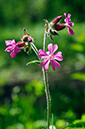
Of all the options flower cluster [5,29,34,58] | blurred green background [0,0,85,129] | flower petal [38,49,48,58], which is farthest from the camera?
blurred green background [0,0,85,129]

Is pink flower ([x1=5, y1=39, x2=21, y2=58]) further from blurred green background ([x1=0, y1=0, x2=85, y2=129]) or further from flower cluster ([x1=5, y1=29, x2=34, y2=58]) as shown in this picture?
blurred green background ([x1=0, y1=0, x2=85, y2=129])

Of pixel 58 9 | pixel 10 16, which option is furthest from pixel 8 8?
pixel 58 9

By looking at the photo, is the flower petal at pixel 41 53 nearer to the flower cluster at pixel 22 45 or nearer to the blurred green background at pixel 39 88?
the flower cluster at pixel 22 45

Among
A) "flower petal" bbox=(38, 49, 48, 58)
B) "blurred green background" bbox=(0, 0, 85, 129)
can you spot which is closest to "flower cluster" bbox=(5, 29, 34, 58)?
"flower petal" bbox=(38, 49, 48, 58)

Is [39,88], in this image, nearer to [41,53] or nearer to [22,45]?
[22,45]

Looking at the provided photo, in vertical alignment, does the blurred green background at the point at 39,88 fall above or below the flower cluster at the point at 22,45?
above

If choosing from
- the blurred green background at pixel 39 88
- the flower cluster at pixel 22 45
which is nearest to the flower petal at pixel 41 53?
the flower cluster at pixel 22 45

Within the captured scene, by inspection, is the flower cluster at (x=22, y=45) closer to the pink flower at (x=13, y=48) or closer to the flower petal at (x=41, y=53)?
the pink flower at (x=13, y=48)

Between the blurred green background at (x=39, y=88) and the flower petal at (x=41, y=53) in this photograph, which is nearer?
the flower petal at (x=41, y=53)

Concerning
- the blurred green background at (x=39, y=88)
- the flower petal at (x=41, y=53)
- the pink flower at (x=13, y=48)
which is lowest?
the flower petal at (x=41, y=53)

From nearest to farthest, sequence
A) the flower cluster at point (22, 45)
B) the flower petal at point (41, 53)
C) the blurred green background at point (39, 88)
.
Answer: the flower petal at point (41, 53) → the flower cluster at point (22, 45) → the blurred green background at point (39, 88)

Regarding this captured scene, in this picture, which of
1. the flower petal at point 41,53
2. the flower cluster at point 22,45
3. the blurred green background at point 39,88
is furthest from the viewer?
the blurred green background at point 39,88
